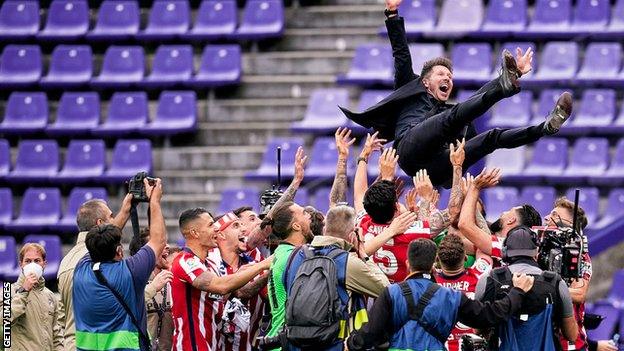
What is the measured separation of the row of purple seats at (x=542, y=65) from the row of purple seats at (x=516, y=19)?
267mm

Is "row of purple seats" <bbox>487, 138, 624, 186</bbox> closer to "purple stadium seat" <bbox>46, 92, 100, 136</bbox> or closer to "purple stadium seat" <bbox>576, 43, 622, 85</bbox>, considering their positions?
"purple stadium seat" <bbox>576, 43, 622, 85</bbox>

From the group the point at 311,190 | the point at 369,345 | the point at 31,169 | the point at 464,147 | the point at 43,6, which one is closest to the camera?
the point at 369,345

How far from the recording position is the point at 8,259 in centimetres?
1744

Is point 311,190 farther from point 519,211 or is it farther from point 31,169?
point 519,211

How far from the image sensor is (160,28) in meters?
19.4

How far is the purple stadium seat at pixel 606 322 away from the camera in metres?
15.0

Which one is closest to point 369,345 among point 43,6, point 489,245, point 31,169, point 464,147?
point 489,245

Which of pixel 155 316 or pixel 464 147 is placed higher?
pixel 464 147

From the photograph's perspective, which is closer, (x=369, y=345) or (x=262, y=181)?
(x=369, y=345)

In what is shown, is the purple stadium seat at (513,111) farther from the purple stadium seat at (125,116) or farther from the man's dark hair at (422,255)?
the man's dark hair at (422,255)

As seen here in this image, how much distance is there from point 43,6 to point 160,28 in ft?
7.07

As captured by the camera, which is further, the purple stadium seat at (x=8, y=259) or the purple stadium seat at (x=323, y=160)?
the purple stadium seat at (x=8, y=259)

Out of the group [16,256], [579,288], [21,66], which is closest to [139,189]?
[579,288]

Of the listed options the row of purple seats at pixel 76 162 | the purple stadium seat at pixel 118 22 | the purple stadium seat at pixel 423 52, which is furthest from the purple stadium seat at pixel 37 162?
the purple stadium seat at pixel 423 52
